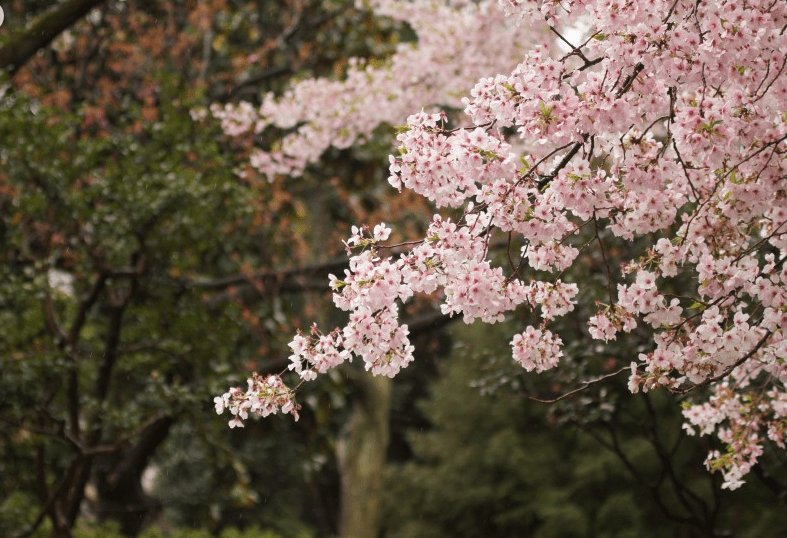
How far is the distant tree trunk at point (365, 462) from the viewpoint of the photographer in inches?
433

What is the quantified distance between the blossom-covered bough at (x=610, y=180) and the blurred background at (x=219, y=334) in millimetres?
2437

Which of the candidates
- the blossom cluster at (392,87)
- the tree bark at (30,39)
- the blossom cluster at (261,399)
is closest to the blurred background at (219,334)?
the tree bark at (30,39)

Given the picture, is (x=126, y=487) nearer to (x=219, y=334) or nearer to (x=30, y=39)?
(x=219, y=334)

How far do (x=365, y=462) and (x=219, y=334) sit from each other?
4421 millimetres

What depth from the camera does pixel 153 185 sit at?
6695 mm

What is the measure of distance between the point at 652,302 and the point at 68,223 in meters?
5.22

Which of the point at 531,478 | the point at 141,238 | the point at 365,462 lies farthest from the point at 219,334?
the point at 531,478

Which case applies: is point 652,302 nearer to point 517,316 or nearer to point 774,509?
point 517,316

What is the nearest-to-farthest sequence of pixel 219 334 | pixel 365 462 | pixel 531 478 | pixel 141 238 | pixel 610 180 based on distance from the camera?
pixel 610 180, pixel 141 238, pixel 219 334, pixel 365 462, pixel 531 478

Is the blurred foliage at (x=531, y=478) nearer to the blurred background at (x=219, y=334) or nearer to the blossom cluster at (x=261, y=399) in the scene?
the blurred background at (x=219, y=334)

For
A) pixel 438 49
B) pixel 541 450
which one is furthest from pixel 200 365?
pixel 541 450

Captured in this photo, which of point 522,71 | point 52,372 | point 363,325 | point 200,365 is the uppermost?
point 200,365

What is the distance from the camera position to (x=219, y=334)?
729 centimetres

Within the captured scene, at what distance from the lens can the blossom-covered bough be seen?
9.93ft
